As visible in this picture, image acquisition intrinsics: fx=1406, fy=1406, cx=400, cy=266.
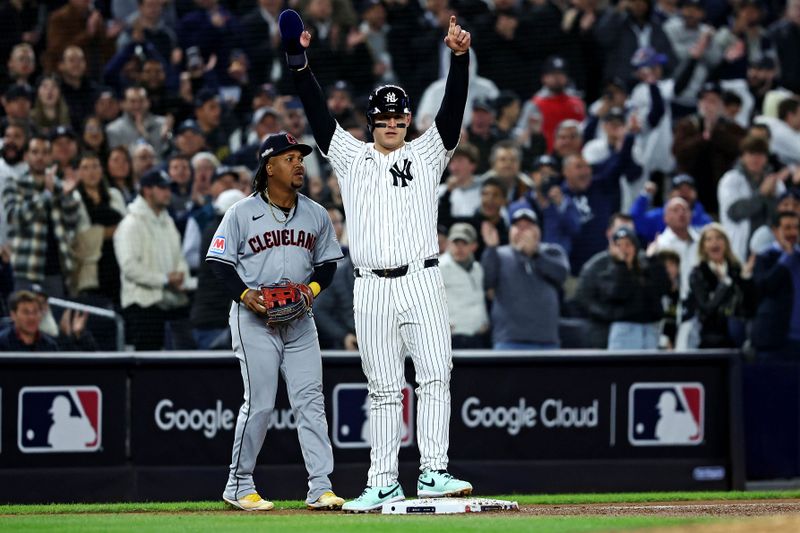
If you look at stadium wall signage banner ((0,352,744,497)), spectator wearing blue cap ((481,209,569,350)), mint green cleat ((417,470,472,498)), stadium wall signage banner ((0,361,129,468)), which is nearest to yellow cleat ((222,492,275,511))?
mint green cleat ((417,470,472,498))

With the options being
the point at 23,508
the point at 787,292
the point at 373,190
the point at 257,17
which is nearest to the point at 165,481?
the point at 23,508

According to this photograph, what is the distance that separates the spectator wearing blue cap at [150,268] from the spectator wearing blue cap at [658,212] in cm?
412

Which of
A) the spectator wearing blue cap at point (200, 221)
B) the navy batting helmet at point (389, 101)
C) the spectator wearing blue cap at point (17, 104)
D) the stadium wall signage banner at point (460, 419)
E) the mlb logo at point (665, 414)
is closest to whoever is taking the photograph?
the navy batting helmet at point (389, 101)

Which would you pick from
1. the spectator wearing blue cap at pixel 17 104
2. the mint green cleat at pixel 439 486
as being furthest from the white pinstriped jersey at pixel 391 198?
the spectator wearing blue cap at pixel 17 104

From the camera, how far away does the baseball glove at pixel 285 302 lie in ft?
22.3

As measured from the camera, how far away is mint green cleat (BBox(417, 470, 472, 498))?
6.61 m

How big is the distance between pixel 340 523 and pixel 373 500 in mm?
559

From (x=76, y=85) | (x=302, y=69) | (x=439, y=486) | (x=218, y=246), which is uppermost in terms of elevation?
(x=76, y=85)

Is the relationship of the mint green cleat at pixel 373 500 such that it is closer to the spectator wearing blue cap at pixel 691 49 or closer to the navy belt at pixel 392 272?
the navy belt at pixel 392 272

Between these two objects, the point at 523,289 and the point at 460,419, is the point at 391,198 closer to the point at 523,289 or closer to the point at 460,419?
the point at 460,419

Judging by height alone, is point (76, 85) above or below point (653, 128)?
above

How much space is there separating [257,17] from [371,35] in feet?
4.10

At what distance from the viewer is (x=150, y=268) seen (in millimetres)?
10883

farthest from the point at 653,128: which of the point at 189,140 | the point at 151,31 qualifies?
the point at 151,31
